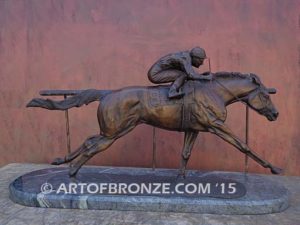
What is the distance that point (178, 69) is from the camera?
2.80 meters

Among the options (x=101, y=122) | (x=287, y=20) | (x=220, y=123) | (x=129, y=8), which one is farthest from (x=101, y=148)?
(x=287, y=20)

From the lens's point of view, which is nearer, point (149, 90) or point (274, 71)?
point (149, 90)

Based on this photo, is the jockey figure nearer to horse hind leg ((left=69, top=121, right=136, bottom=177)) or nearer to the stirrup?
the stirrup

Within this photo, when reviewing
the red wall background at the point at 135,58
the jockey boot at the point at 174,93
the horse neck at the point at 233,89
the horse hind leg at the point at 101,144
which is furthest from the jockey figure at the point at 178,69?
the red wall background at the point at 135,58

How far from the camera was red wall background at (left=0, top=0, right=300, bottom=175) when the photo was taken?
3568 millimetres

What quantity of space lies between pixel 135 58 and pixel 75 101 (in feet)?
3.32

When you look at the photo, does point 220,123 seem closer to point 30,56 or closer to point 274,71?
point 274,71

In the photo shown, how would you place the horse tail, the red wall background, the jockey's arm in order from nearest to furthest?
Answer: the jockey's arm, the horse tail, the red wall background

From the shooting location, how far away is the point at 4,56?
386 cm

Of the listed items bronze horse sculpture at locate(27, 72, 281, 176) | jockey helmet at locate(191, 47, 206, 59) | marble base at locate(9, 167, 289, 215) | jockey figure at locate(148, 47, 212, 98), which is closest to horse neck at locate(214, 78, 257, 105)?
bronze horse sculpture at locate(27, 72, 281, 176)

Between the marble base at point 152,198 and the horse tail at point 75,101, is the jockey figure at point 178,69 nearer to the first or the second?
the horse tail at point 75,101

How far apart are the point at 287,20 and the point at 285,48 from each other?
25 cm

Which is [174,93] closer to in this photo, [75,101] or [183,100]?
[183,100]

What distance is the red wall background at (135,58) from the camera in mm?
3568
